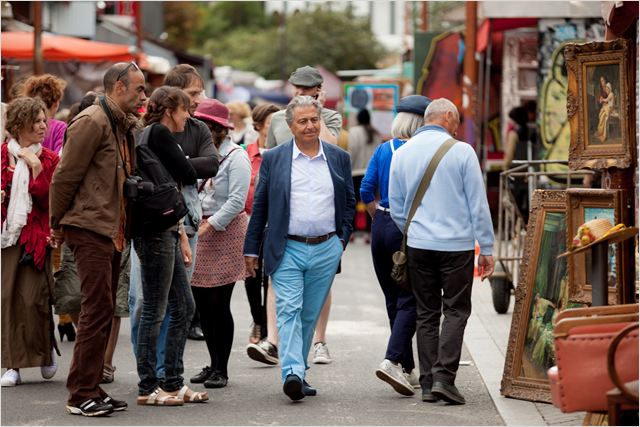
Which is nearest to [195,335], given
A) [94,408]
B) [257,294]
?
[257,294]

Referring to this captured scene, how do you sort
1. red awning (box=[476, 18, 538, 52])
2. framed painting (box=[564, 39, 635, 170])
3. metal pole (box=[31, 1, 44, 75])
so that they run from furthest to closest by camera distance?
red awning (box=[476, 18, 538, 52]) < metal pole (box=[31, 1, 44, 75]) < framed painting (box=[564, 39, 635, 170])

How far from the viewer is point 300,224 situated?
27.3ft

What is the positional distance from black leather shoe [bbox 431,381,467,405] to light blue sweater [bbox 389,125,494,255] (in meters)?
0.80

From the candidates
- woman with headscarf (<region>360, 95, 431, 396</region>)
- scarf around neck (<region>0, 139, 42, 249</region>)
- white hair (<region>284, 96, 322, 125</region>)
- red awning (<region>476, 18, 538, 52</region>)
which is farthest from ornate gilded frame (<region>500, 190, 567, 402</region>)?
red awning (<region>476, 18, 538, 52</region>)

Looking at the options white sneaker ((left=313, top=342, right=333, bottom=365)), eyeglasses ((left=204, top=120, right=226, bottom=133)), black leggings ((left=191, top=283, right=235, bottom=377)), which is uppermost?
eyeglasses ((left=204, top=120, right=226, bottom=133))

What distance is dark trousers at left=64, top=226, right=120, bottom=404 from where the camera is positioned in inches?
301

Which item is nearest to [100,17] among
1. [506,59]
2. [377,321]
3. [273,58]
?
[506,59]

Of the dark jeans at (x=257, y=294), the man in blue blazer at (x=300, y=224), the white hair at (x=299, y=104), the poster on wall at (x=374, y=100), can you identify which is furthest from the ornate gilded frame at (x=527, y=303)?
the poster on wall at (x=374, y=100)

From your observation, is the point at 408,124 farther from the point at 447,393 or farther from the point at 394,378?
the point at 447,393

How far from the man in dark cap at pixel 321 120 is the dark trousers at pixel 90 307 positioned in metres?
2.44

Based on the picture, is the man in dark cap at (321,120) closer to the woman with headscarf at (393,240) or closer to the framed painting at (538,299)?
the woman with headscarf at (393,240)

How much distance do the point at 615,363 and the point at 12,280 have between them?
4.46 metres

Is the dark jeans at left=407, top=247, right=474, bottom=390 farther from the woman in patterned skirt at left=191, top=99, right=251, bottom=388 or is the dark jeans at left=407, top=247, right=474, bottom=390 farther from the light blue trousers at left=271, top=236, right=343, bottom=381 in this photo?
the woman in patterned skirt at left=191, top=99, right=251, bottom=388

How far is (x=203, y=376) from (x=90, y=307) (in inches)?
58.2
